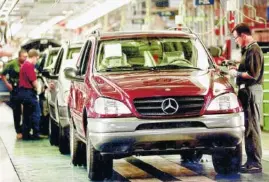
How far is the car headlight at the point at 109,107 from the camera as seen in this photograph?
923cm

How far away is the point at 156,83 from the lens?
9.59 meters

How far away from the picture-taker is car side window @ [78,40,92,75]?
36.2ft

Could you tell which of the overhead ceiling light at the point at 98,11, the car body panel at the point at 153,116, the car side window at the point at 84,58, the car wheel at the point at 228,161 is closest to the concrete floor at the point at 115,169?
the car wheel at the point at 228,161

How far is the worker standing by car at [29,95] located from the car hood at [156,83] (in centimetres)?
585

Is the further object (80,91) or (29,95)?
(29,95)

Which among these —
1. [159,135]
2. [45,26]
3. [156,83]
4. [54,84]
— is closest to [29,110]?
[54,84]

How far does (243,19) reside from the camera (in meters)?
23.2

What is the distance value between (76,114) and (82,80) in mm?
657

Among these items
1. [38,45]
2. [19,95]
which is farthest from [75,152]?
[38,45]

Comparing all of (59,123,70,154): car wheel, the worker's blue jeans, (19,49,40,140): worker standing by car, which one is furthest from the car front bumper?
the worker's blue jeans

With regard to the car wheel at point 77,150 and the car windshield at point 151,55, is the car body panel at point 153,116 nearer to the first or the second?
the car windshield at point 151,55

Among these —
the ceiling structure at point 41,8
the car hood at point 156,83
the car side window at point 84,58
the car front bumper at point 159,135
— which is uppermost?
the ceiling structure at point 41,8

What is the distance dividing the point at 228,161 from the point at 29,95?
6.84 m

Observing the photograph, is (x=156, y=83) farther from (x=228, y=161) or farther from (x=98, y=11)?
(x=98, y=11)
